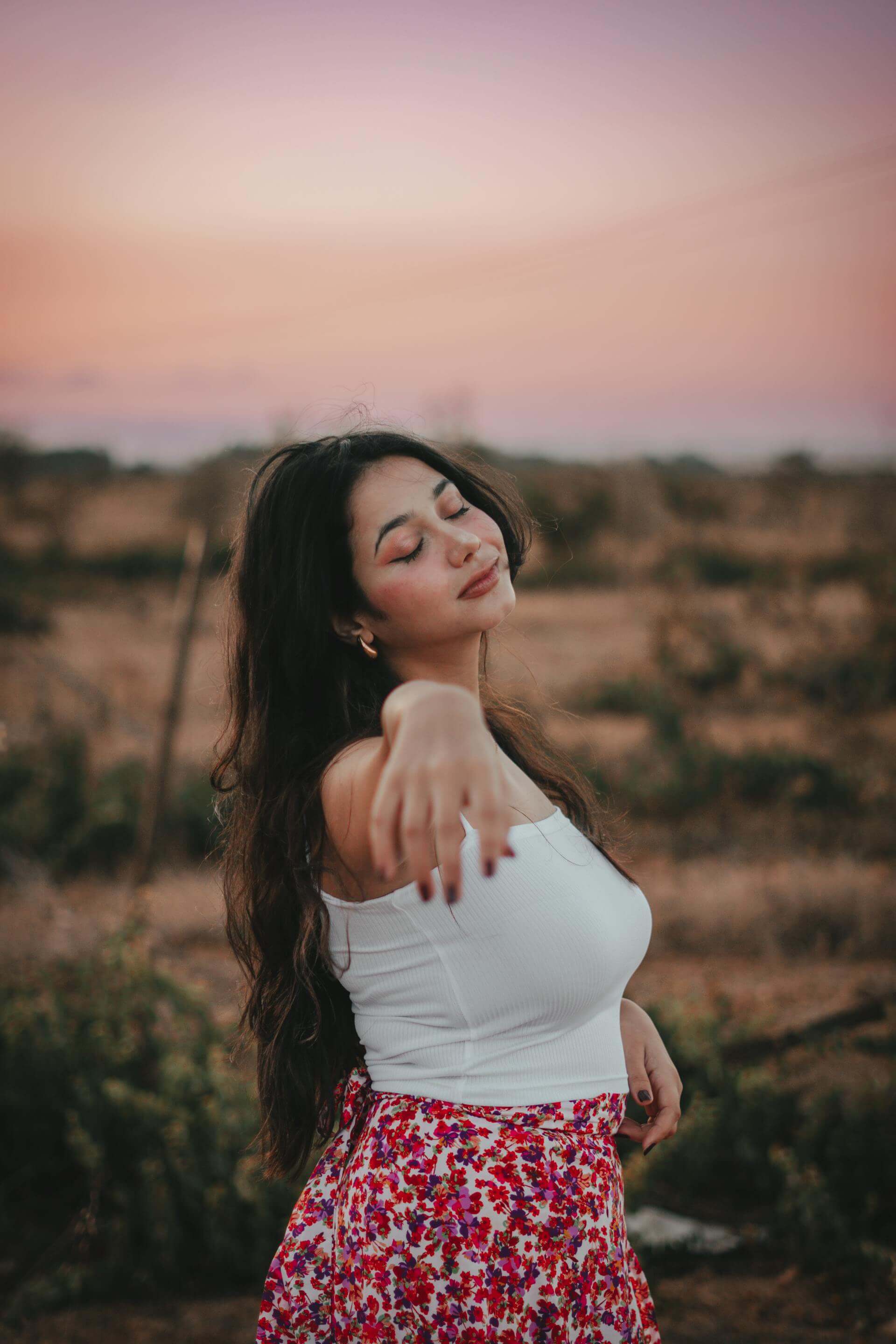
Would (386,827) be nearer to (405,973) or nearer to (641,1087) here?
(405,973)

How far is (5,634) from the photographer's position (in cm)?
1527

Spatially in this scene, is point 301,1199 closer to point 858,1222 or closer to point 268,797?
point 268,797

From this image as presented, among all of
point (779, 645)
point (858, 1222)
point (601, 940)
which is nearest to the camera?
point (601, 940)

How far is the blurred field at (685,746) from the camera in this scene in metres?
3.39

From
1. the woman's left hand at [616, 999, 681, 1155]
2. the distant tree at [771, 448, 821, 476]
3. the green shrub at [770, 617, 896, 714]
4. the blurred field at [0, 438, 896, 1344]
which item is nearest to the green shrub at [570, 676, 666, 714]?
the blurred field at [0, 438, 896, 1344]

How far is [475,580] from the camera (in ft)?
5.15

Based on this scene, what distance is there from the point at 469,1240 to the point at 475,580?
3.05ft

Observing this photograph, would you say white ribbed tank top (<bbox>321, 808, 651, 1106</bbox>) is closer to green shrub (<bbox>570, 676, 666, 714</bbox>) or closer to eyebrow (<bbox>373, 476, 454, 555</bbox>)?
eyebrow (<bbox>373, 476, 454, 555</bbox>)

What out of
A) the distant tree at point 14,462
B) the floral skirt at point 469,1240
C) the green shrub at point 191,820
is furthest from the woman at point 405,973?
the distant tree at point 14,462

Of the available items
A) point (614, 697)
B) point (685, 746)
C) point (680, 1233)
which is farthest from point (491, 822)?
point (614, 697)

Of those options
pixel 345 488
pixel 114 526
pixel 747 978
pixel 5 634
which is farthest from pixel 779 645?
pixel 114 526

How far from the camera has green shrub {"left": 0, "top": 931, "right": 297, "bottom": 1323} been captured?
2.91 metres

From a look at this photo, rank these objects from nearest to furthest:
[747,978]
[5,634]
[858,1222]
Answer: [858,1222] → [747,978] → [5,634]

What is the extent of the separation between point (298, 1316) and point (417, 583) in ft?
3.64
